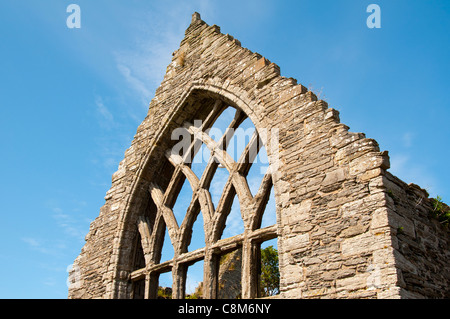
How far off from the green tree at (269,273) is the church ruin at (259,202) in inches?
286

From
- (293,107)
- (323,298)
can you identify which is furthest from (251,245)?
(293,107)

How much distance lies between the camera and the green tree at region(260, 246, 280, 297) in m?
13.9

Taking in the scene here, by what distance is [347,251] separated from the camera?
4.41 m

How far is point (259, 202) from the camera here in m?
5.70

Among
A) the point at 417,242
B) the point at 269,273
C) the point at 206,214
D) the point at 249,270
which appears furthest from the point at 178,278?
the point at 269,273

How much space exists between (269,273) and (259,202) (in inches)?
359

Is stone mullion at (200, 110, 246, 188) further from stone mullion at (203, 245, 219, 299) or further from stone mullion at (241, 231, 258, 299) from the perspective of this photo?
stone mullion at (241, 231, 258, 299)

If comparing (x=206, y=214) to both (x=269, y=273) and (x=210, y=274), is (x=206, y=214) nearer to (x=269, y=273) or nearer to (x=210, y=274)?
(x=210, y=274)

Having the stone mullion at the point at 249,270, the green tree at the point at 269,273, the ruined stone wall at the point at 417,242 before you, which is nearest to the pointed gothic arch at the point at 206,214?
the stone mullion at the point at 249,270

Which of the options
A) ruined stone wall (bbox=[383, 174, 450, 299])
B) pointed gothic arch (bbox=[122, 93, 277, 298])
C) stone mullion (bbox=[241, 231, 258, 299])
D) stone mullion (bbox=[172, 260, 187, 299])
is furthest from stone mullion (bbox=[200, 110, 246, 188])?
ruined stone wall (bbox=[383, 174, 450, 299])

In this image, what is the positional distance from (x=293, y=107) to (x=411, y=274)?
246 centimetres

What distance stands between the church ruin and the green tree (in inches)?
286
